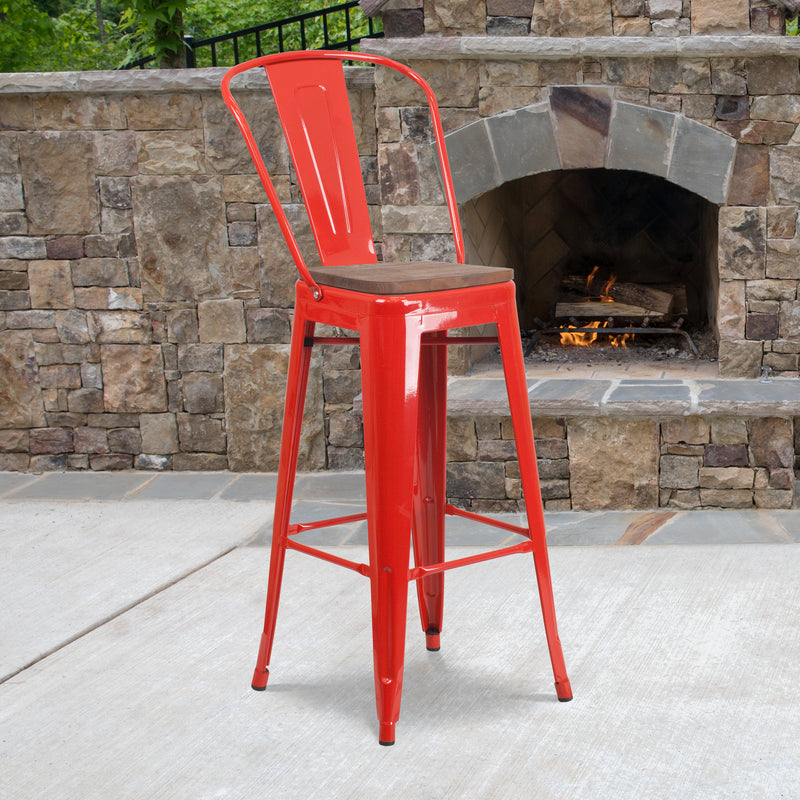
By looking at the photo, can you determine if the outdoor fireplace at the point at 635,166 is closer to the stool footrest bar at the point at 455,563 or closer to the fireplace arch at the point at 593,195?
the fireplace arch at the point at 593,195

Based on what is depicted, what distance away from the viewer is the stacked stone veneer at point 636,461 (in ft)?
10.2

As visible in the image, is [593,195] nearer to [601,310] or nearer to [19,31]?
[601,310]

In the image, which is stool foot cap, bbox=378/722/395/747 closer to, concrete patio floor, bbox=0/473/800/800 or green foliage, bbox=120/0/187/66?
concrete patio floor, bbox=0/473/800/800

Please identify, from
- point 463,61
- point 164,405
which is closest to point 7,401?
point 164,405

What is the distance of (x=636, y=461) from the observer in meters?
3.17

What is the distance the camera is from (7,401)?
387 centimetres

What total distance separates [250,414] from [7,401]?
1024 millimetres

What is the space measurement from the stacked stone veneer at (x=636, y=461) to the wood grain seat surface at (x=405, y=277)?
1.30 meters

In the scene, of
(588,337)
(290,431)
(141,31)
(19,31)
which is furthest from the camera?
(19,31)

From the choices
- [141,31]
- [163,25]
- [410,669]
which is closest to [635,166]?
[410,669]

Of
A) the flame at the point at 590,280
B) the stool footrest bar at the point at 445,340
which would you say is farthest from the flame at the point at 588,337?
the stool footrest bar at the point at 445,340

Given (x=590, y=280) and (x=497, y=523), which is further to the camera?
(x=590, y=280)

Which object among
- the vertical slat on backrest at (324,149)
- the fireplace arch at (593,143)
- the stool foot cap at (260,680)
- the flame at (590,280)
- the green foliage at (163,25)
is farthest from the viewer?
the green foliage at (163,25)

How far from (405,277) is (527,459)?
0.46 metres
